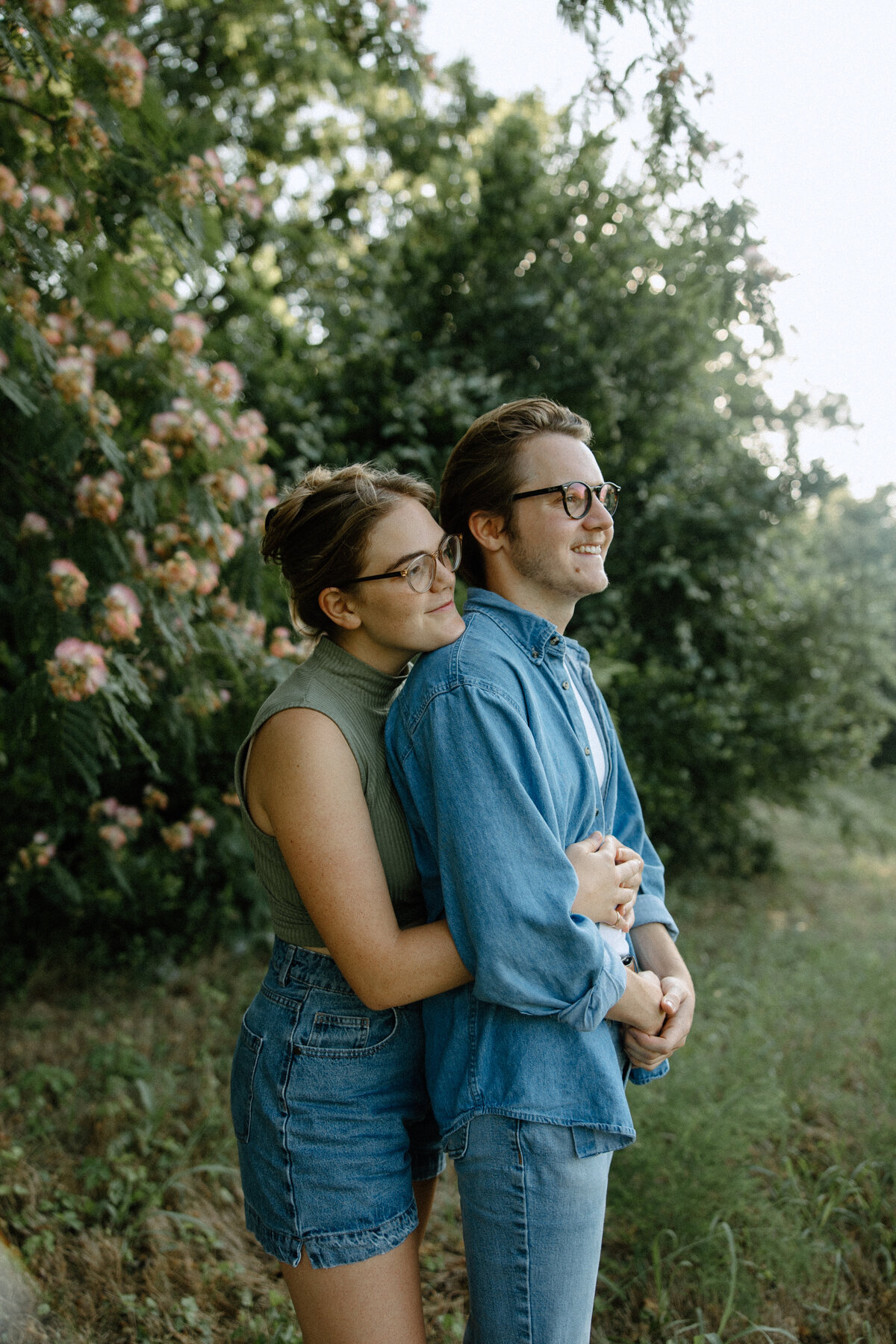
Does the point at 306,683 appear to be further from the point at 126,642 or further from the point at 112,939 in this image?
the point at 112,939

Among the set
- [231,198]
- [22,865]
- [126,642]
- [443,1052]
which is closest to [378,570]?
[443,1052]

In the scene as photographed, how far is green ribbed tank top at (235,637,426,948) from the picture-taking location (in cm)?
152

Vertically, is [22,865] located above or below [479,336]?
below

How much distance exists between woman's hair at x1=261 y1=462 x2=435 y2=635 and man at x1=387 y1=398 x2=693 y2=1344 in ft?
0.75

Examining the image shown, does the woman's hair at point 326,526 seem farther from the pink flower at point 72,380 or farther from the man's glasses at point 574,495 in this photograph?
the pink flower at point 72,380

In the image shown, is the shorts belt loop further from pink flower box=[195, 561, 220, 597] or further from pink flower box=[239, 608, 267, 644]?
pink flower box=[239, 608, 267, 644]

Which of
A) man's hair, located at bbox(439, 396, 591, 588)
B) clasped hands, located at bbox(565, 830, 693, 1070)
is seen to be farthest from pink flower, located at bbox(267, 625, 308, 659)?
clasped hands, located at bbox(565, 830, 693, 1070)

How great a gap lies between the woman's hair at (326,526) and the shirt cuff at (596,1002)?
0.77 meters

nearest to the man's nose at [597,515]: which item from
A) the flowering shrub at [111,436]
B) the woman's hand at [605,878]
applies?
the woman's hand at [605,878]

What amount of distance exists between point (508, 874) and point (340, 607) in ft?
1.93

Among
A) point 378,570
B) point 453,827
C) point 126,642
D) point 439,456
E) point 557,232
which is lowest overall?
point 453,827

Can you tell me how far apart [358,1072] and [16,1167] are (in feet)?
6.95

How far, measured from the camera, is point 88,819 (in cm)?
437

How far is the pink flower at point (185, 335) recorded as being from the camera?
9.70 ft
